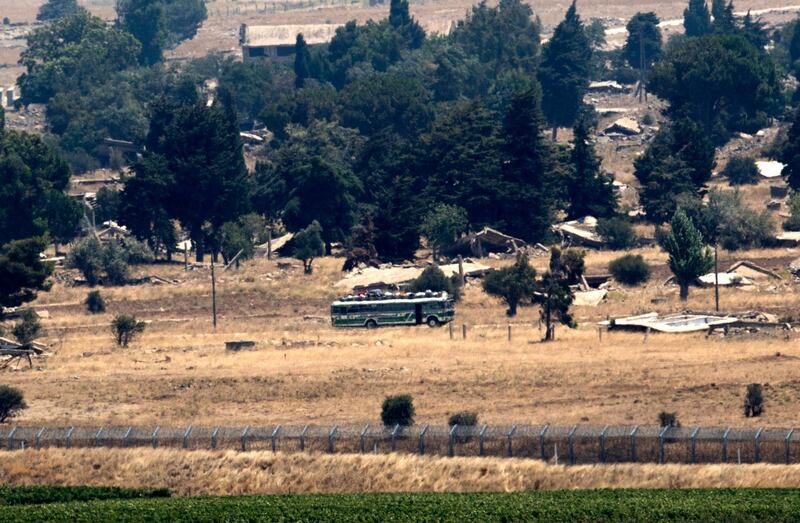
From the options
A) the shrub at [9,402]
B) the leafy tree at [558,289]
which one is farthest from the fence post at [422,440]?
the leafy tree at [558,289]

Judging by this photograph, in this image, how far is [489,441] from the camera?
7300 centimetres

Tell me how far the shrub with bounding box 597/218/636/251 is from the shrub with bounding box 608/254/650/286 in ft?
44.4

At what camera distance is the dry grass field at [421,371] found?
3415 inches

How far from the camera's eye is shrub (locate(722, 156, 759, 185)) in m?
161

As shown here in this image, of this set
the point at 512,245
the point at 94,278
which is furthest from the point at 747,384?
the point at 94,278

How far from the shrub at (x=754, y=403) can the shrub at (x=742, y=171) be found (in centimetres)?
7978

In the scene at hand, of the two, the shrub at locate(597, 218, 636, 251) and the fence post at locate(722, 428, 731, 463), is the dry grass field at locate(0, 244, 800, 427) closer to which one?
the fence post at locate(722, 428, 731, 463)

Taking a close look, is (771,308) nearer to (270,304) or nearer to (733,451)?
(270,304)

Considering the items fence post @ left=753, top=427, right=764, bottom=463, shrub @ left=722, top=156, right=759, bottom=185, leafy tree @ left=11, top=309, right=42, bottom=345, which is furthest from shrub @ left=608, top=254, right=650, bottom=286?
fence post @ left=753, top=427, right=764, bottom=463

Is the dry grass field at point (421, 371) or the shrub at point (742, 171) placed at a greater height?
the shrub at point (742, 171)

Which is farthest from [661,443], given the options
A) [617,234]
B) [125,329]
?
[617,234]

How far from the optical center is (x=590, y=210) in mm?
148750

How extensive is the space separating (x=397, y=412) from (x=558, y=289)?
2397 cm

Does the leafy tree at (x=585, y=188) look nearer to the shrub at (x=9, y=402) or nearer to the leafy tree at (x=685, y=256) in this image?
the leafy tree at (x=685, y=256)
